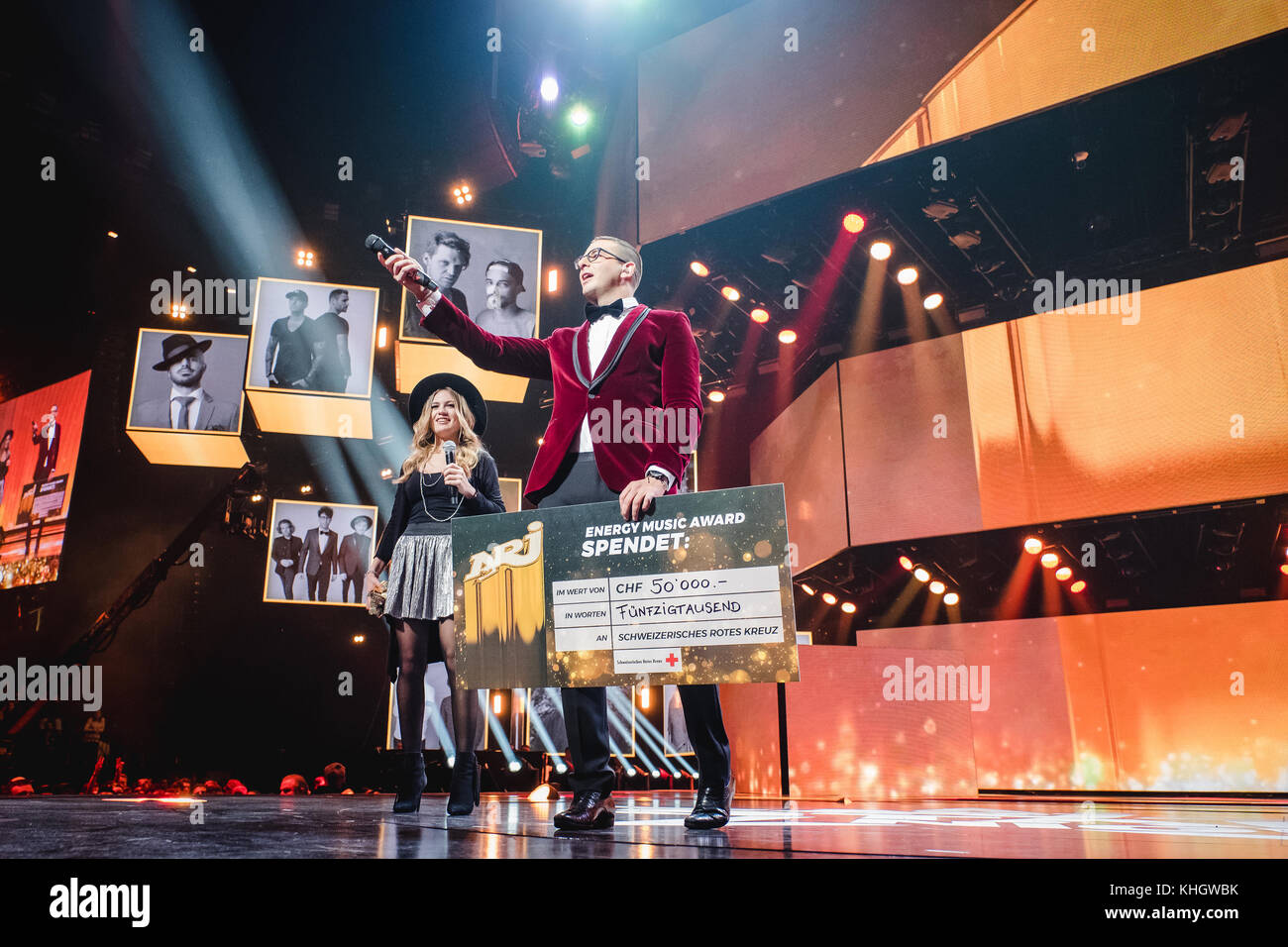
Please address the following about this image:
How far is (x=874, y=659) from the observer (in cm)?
508

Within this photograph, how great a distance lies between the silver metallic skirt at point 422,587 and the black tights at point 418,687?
0.04 metres

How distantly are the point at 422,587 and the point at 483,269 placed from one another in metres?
4.80

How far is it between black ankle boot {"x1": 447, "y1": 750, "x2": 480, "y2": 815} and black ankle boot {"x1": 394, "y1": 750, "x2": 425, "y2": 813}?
12 cm

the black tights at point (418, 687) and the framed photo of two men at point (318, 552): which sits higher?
the framed photo of two men at point (318, 552)

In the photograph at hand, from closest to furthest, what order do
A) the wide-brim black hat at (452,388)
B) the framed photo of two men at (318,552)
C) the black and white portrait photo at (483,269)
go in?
the wide-brim black hat at (452,388), the black and white portrait photo at (483,269), the framed photo of two men at (318,552)

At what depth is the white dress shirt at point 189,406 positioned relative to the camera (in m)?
7.62

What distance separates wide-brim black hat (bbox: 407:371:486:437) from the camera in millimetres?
3066

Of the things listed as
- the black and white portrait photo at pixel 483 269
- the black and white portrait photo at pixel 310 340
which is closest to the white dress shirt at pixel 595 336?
the black and white portrait photo at pixel 483 269

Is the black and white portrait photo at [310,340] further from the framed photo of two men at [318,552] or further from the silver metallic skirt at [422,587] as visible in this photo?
the silver metallic skirt at [422,587]

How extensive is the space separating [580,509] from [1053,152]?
178 inches

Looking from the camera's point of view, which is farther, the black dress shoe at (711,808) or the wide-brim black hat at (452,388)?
the wide-brim black hat at (452,388)

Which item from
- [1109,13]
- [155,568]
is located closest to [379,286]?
[155,568]

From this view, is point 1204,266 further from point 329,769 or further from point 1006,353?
point 329,769

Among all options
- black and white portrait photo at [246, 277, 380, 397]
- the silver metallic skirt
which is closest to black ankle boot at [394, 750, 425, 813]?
the silver metallic skirt
